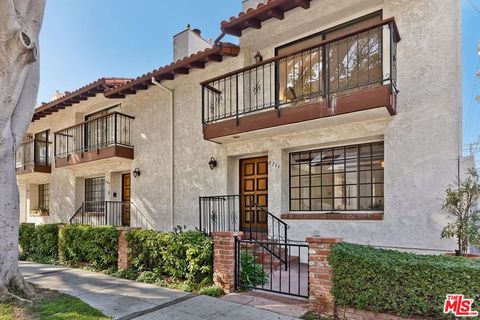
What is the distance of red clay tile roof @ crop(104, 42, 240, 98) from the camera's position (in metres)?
8.75

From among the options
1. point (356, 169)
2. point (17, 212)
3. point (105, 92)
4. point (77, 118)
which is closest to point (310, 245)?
point (356, 169)

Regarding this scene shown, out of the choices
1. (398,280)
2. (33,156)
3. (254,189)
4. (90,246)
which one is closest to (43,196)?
(33,156)

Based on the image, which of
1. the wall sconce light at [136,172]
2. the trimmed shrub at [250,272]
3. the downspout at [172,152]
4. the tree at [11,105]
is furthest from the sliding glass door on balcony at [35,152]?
the trimmed shrub at [250,272]

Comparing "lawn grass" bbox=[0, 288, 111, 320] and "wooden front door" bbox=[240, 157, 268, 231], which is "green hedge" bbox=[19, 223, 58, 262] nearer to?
"lawn grass" bbox=[0, 288, 111, 320]

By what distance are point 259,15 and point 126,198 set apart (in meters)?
8.73

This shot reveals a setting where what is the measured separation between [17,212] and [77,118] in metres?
9.36

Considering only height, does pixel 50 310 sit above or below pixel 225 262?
below

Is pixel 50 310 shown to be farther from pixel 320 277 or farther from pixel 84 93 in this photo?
→ pixel 84 93

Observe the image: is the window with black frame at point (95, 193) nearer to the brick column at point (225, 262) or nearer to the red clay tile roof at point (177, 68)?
the red clay tile roof at point (177, 68)

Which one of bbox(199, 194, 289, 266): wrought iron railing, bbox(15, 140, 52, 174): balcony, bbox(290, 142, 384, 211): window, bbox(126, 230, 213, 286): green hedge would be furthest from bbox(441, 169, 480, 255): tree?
bbox(15, 140, 52, 174): balcony

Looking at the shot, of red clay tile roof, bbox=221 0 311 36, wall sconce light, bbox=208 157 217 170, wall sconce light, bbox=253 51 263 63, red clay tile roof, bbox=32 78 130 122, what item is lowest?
wall sconce light, bbox=208 157 217 170

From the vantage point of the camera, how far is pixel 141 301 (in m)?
5.48

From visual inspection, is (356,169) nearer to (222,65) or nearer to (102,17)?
(222,65)

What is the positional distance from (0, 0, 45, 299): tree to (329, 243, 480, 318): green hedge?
535 cm
